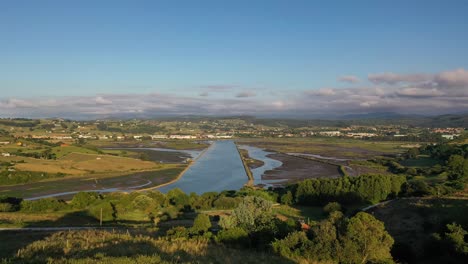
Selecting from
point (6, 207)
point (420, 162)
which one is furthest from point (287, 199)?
point (420, 162)

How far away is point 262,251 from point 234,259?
4733mm

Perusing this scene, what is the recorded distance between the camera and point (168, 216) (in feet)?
121

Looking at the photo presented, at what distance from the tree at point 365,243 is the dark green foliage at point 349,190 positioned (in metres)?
29.5

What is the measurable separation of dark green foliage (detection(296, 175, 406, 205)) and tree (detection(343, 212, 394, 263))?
2950 centimetres

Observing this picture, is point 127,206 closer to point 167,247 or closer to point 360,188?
point 167,247

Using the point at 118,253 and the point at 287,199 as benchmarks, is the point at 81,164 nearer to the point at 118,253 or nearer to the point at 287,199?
the point at 287,199

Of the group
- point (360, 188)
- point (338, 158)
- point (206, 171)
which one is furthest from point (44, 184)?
point (338, 158)

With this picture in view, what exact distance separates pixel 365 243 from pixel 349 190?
31.4m

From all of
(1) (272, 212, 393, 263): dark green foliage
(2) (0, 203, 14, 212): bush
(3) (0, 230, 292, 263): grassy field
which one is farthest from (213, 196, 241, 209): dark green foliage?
(3) (0, 230, 292, 263): grassy field

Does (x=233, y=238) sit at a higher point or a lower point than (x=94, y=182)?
higher

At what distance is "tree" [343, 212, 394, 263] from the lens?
1825cm

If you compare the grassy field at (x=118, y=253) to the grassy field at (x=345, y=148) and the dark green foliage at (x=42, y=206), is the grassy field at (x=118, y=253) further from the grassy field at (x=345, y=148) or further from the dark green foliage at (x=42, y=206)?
the grassy field at (x=345, y=148)

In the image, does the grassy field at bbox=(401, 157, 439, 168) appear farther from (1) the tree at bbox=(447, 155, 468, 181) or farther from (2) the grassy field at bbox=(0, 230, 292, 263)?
(2) the grassy field at bbox=(0, 230, 292, 263)

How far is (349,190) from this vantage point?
48344mm
